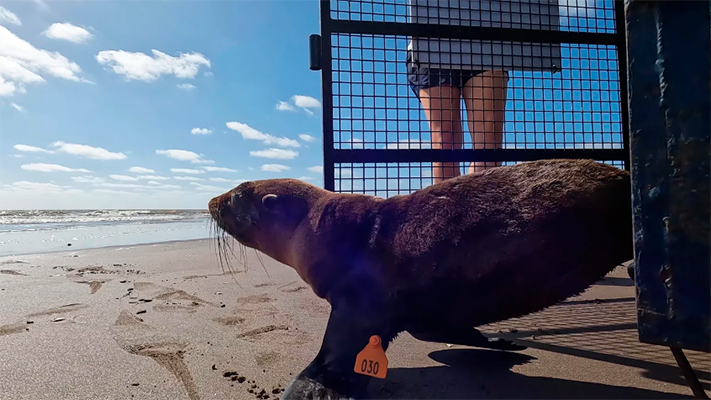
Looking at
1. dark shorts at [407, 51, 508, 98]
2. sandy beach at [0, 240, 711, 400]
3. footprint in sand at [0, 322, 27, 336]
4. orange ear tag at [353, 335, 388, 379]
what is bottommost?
sandy beach at [0, 240, 711, 400]

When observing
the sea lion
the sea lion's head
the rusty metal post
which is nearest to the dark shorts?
the sea lion's head

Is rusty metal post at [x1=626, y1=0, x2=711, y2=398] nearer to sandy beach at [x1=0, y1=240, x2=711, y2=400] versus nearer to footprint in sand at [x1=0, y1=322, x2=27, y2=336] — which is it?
sandy beach at [x1=0, y1=240, x2=711, y2=400]

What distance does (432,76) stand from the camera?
11.9ft

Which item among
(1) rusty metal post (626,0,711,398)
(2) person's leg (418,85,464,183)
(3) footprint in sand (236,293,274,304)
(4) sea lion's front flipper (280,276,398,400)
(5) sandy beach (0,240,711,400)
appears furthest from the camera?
(3) footprint in sand (236,293,274,304)

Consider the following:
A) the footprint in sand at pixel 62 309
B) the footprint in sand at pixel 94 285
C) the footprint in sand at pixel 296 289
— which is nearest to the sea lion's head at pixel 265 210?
the footprint in sand at pixel 296 289

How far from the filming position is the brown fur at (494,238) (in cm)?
165

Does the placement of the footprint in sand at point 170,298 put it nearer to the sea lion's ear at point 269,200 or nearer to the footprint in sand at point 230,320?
the footprint in sand at point 230,320

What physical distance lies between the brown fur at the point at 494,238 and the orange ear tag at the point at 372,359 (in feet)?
0.84

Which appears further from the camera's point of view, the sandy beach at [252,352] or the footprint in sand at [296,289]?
the footprint in sand at [296,289]

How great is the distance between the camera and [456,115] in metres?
3.64

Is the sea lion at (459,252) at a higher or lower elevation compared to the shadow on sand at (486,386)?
higher

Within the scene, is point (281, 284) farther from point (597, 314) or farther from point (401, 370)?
point (597, 314)

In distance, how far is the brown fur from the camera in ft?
5.42

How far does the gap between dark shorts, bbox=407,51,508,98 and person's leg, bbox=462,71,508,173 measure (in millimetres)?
100
